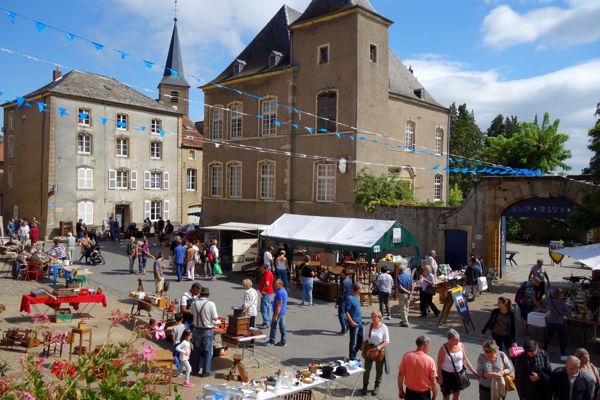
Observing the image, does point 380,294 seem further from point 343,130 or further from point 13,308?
point 343,130

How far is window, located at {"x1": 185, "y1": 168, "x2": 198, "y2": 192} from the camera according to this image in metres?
38.9

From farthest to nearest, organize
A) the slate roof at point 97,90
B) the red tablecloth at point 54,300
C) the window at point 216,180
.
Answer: the slate roof at point 97,90 → the window at point 216,180 → the red tablecloth at point 54,300

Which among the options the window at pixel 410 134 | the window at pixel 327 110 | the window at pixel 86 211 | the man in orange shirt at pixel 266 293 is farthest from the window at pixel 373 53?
the window at pixel 86 211

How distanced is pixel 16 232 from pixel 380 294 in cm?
2339

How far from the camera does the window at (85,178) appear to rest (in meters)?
31.7

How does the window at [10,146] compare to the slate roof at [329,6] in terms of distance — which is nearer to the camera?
the slate roof at [329,6]

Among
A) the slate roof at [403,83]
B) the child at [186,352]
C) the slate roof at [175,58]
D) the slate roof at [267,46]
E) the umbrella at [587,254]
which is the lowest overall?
the child at [186,352]

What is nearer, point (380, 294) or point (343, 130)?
point (380, 294)

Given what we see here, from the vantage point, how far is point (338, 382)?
8.66 m

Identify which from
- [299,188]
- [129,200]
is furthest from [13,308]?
[129,200]

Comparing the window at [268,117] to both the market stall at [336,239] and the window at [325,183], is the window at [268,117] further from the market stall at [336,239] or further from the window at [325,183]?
the market stall at [336,239]

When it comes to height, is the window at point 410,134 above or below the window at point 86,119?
below

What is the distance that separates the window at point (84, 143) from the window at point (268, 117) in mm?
12233

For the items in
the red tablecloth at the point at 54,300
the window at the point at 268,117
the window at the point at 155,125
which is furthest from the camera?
the window at the point at 155,125
